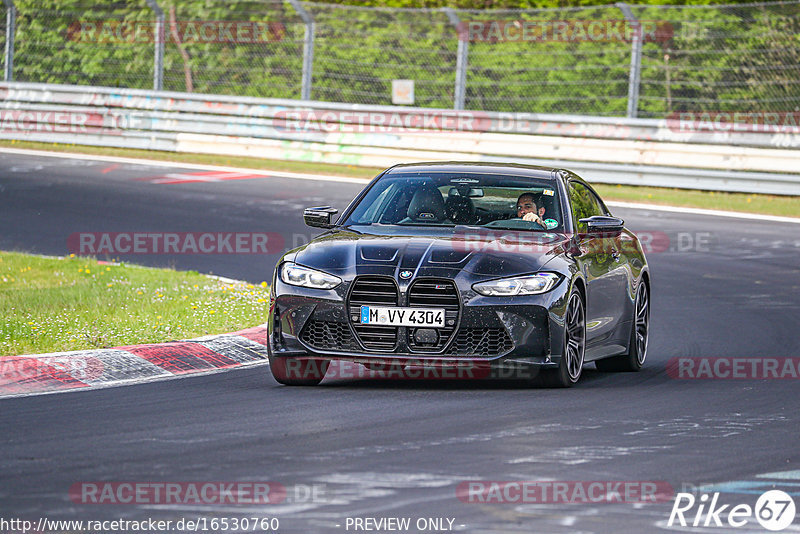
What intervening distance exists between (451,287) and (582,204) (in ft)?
7.51

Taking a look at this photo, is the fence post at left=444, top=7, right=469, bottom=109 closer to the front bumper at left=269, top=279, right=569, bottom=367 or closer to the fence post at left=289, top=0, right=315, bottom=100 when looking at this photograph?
the fence post at left=289, top=0, right=315, bottom=100

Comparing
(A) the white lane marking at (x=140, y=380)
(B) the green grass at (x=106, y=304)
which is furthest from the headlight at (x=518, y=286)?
(B) the green grass at (x=106, y=304)

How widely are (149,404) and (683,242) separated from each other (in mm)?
11118

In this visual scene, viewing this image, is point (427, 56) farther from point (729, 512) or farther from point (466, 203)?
point (729, 512)

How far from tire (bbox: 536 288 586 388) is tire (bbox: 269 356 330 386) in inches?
54.9

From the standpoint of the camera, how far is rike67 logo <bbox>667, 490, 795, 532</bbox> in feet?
18.9

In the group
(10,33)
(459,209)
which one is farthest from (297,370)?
(10,33)

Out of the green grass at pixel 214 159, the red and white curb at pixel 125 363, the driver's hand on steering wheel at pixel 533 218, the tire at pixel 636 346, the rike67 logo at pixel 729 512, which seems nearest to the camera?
the rike67 logo at pixel 729 512

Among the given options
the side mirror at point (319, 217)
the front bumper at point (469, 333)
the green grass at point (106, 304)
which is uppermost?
the side mirror at point (319, 217)

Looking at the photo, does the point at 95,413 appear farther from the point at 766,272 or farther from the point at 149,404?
the point at 766,272

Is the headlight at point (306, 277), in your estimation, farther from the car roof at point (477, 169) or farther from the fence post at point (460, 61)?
the fence post at point (460, 61)

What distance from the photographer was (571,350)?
9242mm

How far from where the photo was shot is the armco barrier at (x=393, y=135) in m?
22.5

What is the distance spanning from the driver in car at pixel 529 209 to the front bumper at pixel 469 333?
42.8 inches
